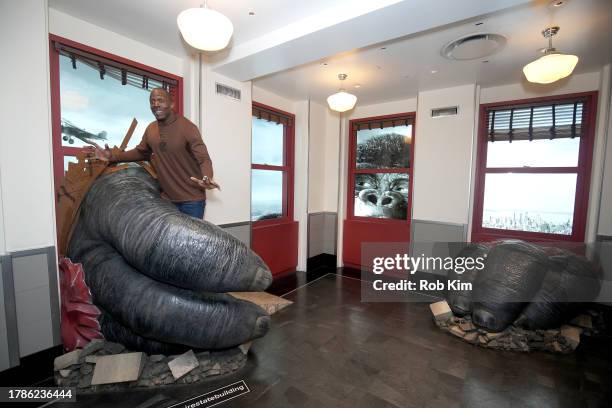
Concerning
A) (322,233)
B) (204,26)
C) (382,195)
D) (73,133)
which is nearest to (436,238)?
(382,195)

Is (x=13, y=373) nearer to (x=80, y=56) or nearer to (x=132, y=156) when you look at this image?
(x=132, y=156)

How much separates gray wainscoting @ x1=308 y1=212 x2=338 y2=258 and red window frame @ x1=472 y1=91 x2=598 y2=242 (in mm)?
2169

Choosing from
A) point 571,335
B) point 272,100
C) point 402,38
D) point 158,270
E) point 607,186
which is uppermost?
point 402,38

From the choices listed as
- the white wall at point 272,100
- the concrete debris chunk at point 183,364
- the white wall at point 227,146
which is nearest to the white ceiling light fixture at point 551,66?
the white wall at point 227,146

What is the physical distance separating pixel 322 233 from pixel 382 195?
129 cm

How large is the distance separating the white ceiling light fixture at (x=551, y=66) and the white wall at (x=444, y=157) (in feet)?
4.38

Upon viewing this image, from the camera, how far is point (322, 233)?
5.01m

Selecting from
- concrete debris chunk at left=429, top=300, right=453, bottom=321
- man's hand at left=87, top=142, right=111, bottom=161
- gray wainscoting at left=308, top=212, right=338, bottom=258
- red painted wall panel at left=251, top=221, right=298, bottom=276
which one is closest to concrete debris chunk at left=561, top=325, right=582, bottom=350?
concrete debris chunk at left=429, top=300, right=453, bottom=321

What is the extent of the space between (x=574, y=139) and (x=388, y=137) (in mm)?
2267

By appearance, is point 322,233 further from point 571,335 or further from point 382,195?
point 571,335

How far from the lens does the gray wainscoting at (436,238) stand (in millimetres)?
3668

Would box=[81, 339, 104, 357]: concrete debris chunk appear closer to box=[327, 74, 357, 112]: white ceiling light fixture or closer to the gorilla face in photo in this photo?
box=[327, 74, 357, 112]: white ceiling light fixture

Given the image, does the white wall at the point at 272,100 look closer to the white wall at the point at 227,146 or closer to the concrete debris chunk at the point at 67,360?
the white wall at the point at 227,146

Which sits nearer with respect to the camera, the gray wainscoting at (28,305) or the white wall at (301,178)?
the gray wainscoting at (28,305)
